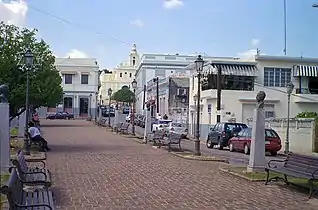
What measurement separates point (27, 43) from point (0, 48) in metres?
1.59

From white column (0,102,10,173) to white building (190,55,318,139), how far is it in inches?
1227

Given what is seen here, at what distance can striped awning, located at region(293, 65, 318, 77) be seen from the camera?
46.7 m

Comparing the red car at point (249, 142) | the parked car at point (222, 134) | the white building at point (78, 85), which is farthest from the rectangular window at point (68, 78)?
the red car at point (249, 142)

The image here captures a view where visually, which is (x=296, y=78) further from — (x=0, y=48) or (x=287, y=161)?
(x=287, y=161)

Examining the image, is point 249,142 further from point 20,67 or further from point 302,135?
point 20,67

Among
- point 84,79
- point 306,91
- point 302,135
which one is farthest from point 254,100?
point 84,79

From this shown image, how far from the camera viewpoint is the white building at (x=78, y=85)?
87375mm

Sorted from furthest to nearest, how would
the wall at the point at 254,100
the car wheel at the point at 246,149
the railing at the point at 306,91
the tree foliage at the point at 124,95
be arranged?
the tree foliage at the point at 124,95 → the railing at the point at 306,91 → the wall at the point at 254,100 → the car wheel at the point at 246,149

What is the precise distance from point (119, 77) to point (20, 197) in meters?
126

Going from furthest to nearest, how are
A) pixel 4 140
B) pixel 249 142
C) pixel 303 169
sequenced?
pixel 249 142 → pixel 4 140 → pixel 303 169

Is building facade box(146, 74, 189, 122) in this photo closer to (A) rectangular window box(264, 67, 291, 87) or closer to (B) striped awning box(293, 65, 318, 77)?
(A) rectangular window box(264, 67, 291, 87)

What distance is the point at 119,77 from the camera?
133 metres

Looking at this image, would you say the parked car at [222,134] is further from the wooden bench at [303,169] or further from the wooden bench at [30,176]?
the wooden bench at [30,176]

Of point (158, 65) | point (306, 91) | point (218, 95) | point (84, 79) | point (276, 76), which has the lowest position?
point (218, 95)
